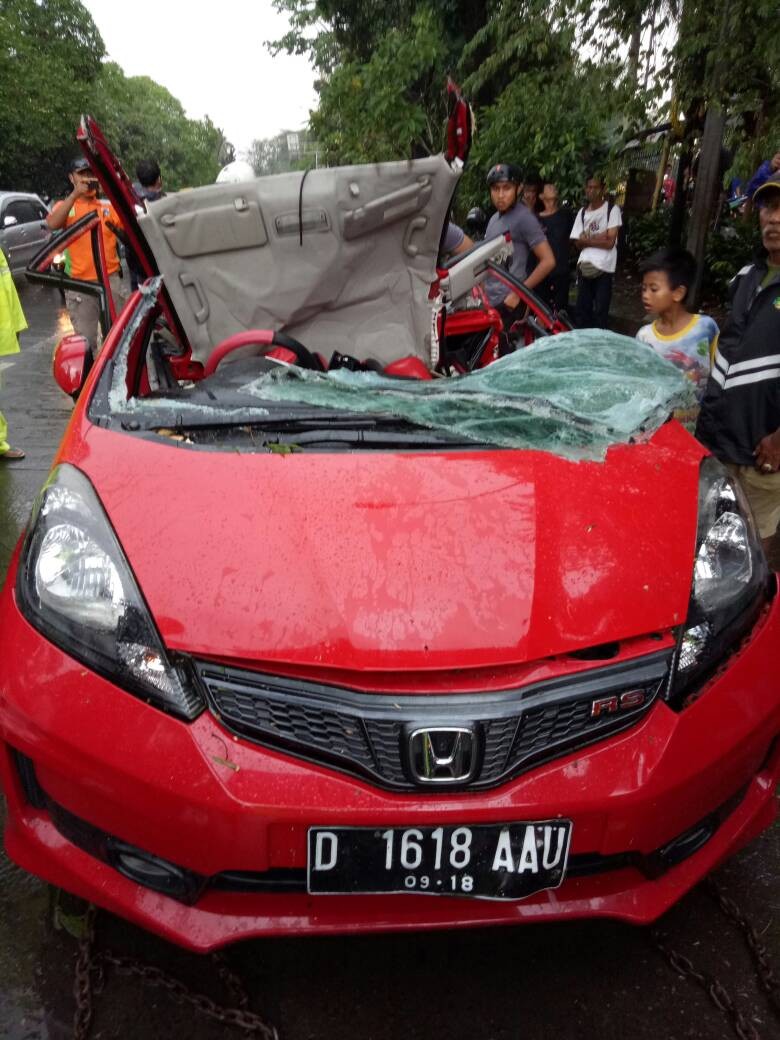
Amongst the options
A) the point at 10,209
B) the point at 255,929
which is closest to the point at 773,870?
the point at 255,929

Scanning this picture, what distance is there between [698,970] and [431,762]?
2.84 feet

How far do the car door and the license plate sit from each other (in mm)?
13708

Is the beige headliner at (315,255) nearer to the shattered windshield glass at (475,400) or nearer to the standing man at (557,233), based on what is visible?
the shattered windshield glass at (475,400)

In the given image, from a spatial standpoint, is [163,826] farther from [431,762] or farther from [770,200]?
[770,200]

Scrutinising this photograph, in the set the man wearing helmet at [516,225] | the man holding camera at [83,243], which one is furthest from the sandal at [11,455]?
the man wearing helmet at [516,225]

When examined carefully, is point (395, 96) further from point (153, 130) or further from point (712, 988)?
point (153, 130)

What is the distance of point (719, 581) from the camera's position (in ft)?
5.81

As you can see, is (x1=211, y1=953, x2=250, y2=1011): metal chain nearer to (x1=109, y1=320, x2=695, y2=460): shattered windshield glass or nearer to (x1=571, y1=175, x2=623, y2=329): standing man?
(x1=109, y1=320, x2=695, y2=460): shattered windshield glass

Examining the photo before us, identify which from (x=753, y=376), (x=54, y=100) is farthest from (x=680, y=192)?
(x=54, y=100)

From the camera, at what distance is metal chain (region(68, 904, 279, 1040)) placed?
1.60 metres

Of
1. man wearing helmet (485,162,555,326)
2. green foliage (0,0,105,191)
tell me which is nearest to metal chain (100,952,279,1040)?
man wearing helmet (485,162,555,326)

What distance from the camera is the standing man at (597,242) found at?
24.3 feet

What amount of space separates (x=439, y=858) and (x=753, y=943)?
86 centimetres

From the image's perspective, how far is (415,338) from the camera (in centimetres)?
342
